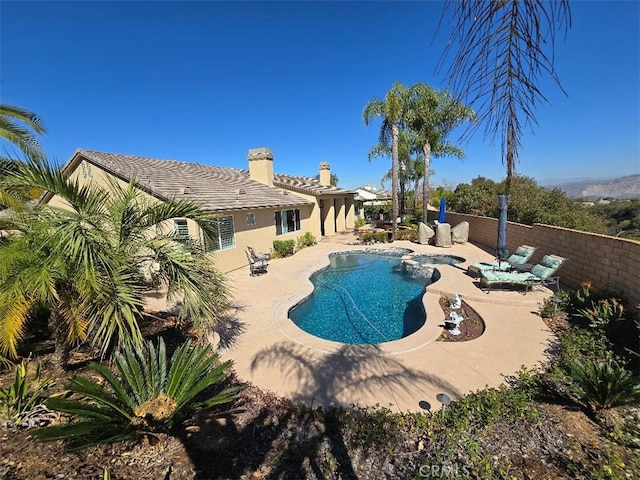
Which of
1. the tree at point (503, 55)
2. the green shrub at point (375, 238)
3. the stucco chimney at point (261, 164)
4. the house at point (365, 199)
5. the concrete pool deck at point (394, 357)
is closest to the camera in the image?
the tree at point (503, 55)

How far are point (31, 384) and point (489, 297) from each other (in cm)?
1111

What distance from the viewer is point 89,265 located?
4.37m

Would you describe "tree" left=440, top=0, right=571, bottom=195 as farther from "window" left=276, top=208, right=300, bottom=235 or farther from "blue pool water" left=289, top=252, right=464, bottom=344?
"window" left=276, top=208, right=300, bottom=235

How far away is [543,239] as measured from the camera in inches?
463

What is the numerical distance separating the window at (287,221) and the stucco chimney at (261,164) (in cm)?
310

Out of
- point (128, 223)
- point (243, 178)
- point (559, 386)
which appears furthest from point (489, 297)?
point (243, 178)

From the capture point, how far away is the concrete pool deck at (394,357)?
5121mm

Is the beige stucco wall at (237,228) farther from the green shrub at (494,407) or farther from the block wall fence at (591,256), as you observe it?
the block wall fence at (591,256)

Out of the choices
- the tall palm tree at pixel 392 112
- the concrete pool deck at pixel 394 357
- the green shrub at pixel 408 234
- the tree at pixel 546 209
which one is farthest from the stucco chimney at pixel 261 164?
the tree at pixel 546 209

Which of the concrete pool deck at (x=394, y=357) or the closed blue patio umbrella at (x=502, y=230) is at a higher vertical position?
the closed blue patio umbrella at (x=502, y=230)

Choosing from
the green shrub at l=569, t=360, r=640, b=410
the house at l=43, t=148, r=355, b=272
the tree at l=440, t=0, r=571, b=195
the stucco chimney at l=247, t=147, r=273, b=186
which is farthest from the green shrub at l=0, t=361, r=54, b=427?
the stucco chimney at l=247, t=147, r=273, b=186

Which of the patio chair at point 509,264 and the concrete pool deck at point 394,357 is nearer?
the concrete pool deck at point 394,357

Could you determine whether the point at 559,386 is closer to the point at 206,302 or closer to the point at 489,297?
the point at 489,297

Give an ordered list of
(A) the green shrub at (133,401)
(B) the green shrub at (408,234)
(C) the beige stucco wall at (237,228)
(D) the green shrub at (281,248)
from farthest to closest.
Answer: (B) the green shrub at (408,234) → (D) the green shrub at (281,248) → (C) the beige stucco wall at (237,228) → (A) the green shrub at (133,401)
